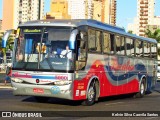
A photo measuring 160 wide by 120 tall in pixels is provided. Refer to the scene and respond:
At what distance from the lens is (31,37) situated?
612 inches

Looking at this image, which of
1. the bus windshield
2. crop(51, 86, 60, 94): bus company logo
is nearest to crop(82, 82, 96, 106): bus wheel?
crop(51, 86, 60, 94): bus company logo

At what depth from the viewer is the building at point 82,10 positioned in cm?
8131

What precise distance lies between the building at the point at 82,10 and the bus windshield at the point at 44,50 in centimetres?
6280

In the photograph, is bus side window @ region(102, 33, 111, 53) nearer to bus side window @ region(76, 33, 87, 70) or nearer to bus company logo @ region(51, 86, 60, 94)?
bus side window @ region(76, 33, 87, 70)

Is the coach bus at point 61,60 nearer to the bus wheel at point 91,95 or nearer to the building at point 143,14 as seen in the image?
the bus wheel at point 91,95

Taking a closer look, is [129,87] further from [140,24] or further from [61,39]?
[140,24]

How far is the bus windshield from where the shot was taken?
14.9 metres

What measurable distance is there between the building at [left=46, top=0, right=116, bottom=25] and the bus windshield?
6280 centimetres

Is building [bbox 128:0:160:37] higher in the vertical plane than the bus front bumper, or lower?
higher

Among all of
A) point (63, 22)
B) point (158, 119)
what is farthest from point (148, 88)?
point (158, 119)

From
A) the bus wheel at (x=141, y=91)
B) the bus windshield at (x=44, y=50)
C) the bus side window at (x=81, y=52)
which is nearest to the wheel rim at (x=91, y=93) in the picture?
the bus side window at (x=81, y=52)

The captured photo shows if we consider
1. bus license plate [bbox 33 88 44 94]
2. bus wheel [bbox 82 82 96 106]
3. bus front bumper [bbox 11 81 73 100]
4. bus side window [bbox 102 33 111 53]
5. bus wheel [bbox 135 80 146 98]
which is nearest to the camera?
bus front bumper [bbox 11 81 73 100]

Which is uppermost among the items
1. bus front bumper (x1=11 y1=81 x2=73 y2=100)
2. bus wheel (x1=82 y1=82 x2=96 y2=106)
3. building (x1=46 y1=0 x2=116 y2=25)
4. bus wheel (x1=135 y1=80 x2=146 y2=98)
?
building (x1=46 y1=0 x2=116 y2=25)

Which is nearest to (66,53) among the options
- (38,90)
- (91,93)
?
(38,90)
